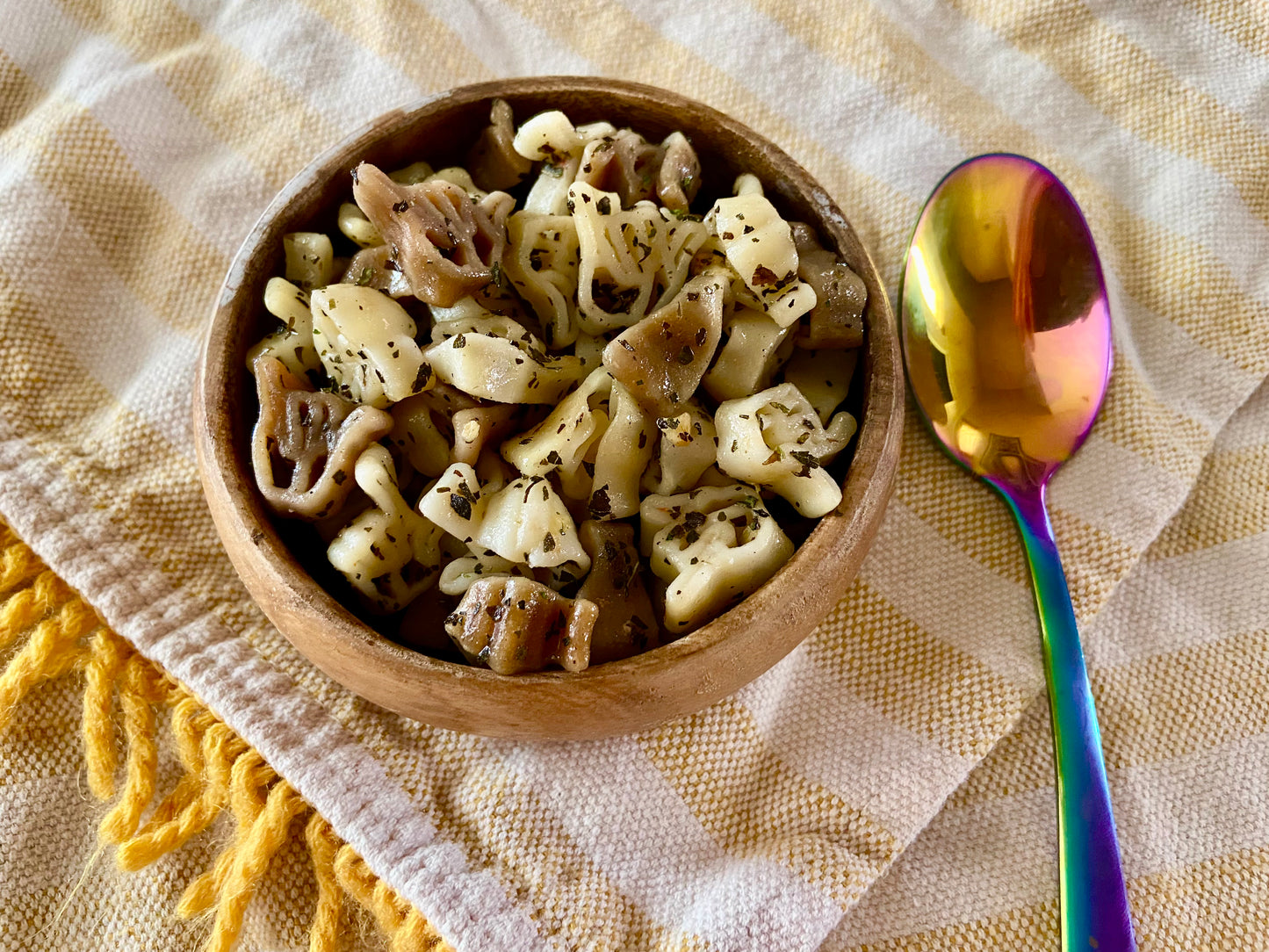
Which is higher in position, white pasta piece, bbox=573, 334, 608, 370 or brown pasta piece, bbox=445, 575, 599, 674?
white pasta piece, bbox=573, 334, 608, 370

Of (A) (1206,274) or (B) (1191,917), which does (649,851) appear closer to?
(B) (1191,917)

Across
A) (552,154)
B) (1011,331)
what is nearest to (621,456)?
(552,154)

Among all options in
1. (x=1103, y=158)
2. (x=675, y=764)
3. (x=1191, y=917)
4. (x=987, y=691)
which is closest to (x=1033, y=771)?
(x=987, y=691)

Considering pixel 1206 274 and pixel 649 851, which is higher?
pixel 1206 274

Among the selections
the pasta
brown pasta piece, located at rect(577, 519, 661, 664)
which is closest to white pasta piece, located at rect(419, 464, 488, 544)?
the pasta

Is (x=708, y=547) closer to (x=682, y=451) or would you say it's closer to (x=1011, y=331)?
(x=682, y=451)

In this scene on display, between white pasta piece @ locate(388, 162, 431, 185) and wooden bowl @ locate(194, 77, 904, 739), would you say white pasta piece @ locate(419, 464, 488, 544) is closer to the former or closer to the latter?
wooden bowl @ locate(194, 77, 904, 739)
